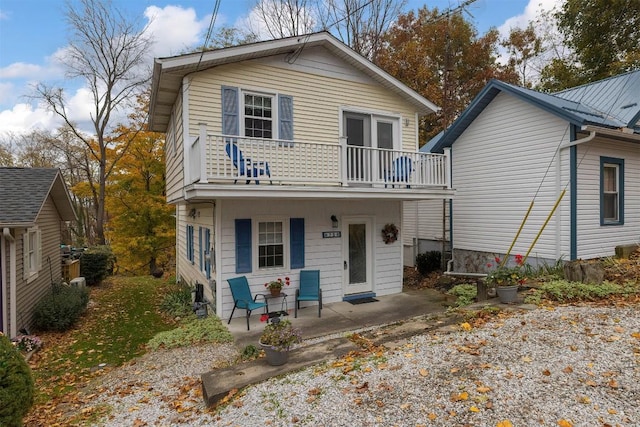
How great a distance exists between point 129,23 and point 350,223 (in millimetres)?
18207

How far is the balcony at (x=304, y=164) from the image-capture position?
704cm

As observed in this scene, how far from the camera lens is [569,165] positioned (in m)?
9.43

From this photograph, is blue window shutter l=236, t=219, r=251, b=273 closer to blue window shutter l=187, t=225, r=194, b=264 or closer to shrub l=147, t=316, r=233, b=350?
shrub l=147, t=316, r=233, b=350

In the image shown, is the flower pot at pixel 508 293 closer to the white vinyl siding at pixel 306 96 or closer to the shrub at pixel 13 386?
the white vinyl siding at pixel 306 96

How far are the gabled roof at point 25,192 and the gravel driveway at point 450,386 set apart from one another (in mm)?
4132

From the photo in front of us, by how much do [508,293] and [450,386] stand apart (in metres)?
4.10

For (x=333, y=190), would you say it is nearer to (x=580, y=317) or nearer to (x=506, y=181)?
(x=580, y=317)

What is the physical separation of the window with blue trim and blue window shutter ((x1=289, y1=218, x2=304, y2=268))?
341 inches

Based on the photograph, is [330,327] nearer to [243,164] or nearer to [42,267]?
→ [243,164]

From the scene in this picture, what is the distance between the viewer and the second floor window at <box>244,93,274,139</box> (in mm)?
8633

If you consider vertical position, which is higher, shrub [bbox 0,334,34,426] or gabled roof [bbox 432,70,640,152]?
gabled roof [bbox 432,70,640,152]

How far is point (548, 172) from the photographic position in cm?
991

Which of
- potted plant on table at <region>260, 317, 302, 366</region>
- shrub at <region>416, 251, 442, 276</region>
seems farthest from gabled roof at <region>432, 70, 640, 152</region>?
potted plant on table at <region>260, 317, 302, 366</region>

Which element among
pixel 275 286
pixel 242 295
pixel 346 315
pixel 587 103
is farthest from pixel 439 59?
pixel 242 295
